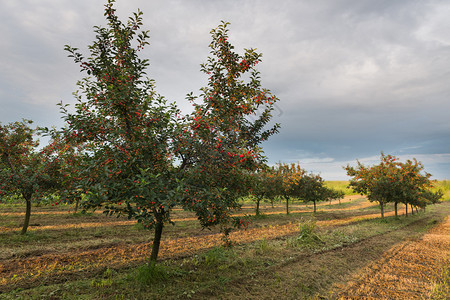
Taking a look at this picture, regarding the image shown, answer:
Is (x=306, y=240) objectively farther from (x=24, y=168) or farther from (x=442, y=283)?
(x=24, y=168)

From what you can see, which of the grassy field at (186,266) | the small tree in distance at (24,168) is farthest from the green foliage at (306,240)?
the small tree in distance at (24,168)

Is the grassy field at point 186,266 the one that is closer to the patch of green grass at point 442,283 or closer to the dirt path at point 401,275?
the patch of green grass at point 442,283

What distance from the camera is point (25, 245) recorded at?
11727 mm

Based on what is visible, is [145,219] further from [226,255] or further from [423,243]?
[423,243]

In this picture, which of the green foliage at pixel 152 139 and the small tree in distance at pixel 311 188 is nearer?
the green foliage at pixel 152 139

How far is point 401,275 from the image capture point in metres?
8.52

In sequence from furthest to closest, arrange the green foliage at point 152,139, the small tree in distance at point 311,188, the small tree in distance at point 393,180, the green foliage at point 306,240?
the small tree in distance at point 311,188
the small tree in distance at point 393,180
the green foliage at point 306,240
the green foliage at point 152,139

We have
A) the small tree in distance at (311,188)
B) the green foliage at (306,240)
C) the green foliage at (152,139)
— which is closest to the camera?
the green foliage at (152,139)

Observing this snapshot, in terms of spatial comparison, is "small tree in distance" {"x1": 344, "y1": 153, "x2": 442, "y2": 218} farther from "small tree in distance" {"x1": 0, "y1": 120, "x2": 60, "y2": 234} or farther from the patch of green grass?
"small tree in distance" {"x1": 0, "y1": 120, "x2": 60, "y2": 234}

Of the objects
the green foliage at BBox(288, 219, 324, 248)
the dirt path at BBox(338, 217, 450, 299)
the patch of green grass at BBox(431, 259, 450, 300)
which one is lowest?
the dirt path at BBox(338, 217, 450, 299)

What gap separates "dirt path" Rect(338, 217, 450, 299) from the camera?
7.00 m

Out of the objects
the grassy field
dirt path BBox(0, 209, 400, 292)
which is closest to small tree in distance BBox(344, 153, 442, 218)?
the grassy field

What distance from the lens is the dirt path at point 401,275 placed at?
7004 mm

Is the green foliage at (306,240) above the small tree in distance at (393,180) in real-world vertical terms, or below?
below
